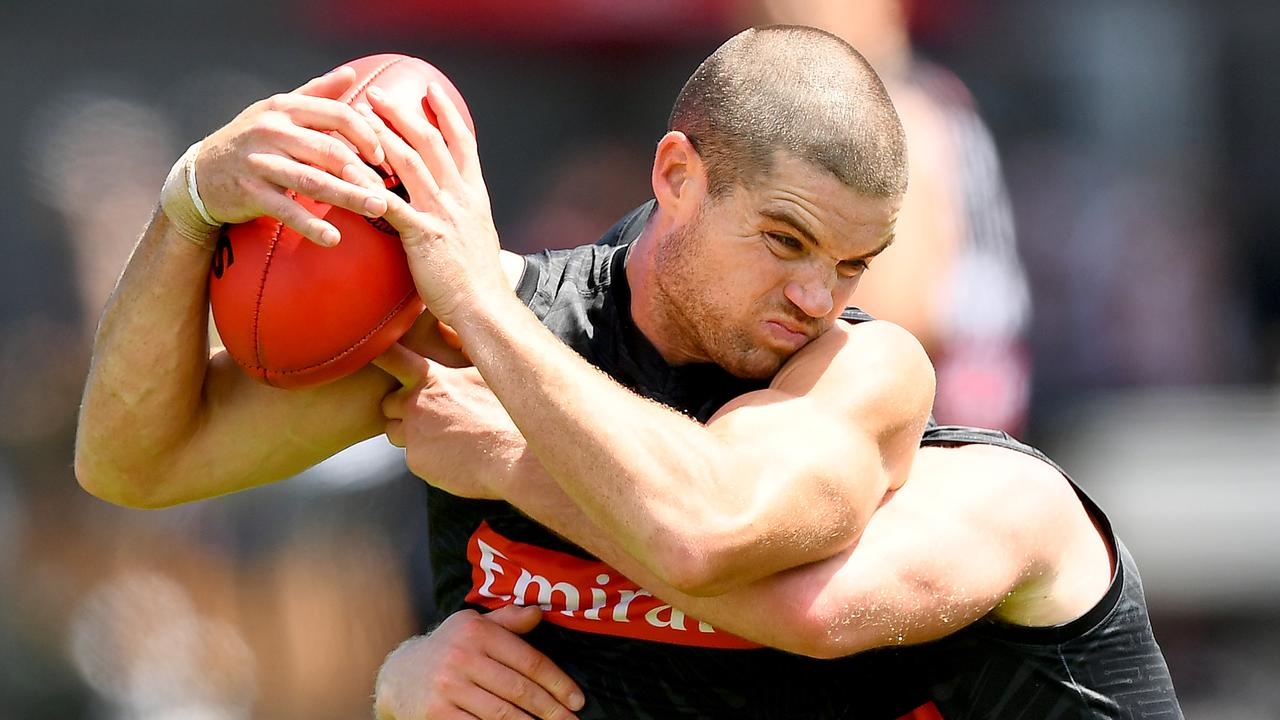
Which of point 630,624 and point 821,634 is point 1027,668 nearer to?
point 821,634

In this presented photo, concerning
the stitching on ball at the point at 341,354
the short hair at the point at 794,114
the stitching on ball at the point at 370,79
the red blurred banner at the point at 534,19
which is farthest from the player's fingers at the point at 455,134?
the red blurred banner at the point at 534,19

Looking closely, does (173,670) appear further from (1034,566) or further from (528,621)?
(1034,566)

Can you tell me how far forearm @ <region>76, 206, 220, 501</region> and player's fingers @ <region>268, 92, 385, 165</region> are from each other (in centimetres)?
35

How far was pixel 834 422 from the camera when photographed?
2650 mm

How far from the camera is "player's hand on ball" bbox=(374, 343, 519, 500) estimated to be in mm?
2760

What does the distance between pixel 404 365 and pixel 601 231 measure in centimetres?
313

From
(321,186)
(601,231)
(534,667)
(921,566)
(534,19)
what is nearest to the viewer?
(321,186)

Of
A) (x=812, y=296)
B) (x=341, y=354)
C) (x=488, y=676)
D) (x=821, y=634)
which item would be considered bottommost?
(x=488, y=676)

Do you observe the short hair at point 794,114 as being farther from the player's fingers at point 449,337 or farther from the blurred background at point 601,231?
the blurred background at point 601,231

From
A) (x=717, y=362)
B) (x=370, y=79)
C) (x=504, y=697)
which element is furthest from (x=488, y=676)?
(x=370, y=79)

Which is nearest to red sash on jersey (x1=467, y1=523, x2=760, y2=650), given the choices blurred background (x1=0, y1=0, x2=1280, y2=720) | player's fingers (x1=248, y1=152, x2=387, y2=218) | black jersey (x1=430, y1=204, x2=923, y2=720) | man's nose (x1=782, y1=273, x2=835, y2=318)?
black jersey (x1=430, y1=204, x2=923, y2=720)

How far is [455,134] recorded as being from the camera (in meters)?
2.60

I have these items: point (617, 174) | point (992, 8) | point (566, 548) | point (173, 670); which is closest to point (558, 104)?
point (617, 174)

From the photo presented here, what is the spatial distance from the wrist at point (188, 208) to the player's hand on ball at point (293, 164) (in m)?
0.03
